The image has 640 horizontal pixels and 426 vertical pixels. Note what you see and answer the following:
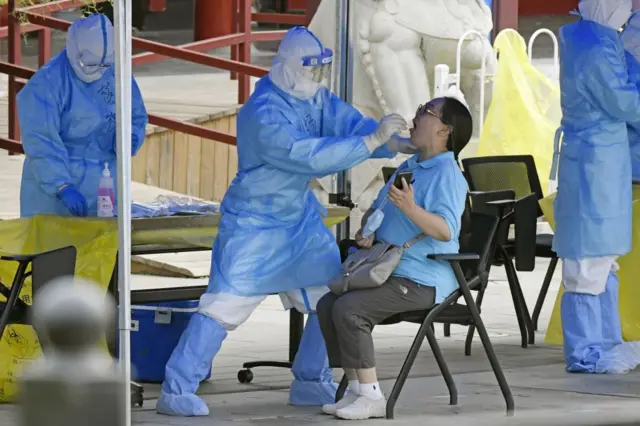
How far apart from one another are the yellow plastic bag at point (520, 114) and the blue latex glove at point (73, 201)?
477 centimetres

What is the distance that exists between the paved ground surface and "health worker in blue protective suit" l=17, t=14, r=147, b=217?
0.85 m

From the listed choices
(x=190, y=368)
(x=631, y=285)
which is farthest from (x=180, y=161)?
(x=190, y=368)

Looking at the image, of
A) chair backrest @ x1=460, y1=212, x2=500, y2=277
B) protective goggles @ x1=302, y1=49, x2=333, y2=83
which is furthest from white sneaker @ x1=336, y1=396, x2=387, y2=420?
protective goggles @ x1=302, y1=49, x2=333, y2=83

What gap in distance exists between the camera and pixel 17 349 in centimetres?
579

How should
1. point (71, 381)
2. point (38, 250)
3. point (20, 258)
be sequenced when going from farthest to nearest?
point (38, 250), point (20, 258), point (71, 381)

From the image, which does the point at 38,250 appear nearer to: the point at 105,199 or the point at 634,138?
the point at 105,199

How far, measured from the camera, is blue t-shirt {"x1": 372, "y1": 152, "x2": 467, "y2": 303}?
5.34m

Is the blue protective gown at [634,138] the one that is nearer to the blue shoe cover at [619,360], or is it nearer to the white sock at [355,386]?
the blue shoe cover at [619,360]

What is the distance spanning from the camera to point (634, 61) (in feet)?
21.9

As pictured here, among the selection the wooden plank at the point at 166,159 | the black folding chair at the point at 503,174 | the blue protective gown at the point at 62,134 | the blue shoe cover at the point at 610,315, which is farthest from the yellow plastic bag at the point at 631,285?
the wooden plank at the point at 166,159

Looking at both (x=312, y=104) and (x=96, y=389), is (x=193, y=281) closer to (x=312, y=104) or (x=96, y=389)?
(x=312, y=104)

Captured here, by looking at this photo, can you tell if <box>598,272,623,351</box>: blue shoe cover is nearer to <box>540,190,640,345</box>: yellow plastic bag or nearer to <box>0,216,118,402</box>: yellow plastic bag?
<box>540,190,640,345</box>: yellow plastic bag

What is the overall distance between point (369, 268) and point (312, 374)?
0.68 meters

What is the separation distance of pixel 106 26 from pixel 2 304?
1237mm
